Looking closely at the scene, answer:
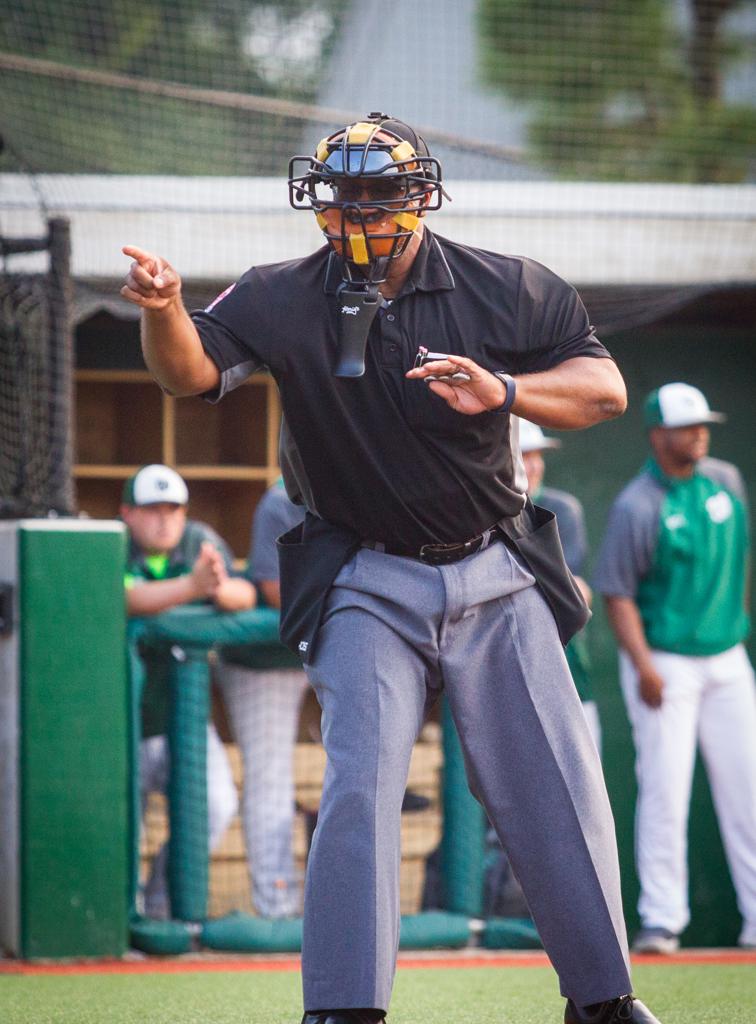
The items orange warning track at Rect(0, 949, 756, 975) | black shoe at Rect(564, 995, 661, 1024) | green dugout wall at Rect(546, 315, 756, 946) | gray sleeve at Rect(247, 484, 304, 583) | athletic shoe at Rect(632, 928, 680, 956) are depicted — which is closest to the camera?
black shoe at Rect(564, 995, 661, 1024)

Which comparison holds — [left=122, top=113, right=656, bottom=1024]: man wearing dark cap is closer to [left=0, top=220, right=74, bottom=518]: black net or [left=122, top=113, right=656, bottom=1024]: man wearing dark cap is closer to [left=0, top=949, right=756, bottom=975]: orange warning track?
[left=0, top=949, right=756, bottom=975]: orange warning track

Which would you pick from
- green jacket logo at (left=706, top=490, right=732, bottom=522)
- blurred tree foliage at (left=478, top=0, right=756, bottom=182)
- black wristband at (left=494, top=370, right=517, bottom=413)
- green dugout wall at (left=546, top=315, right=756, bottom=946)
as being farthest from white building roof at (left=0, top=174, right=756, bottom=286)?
blurred tree foliage at (left=478, top=0, right=756, bottom=182)

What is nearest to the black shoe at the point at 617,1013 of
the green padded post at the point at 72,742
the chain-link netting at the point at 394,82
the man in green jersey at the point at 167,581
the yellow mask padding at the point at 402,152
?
the yellow mask padding at the point at 402,152

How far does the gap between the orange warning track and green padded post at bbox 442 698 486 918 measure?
216 millimetres

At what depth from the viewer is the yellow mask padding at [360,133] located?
2910 millimetres

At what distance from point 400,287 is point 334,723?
0.87 m

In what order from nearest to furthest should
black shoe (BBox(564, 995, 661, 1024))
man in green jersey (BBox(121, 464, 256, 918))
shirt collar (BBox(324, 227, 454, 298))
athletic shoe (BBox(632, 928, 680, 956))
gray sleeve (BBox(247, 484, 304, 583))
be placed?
black shoe (BBox(564, 995, 661, 1024)) → shirt collar (BBox(324, 227, 454, 298)) → man in green jersey (BBox(121, 464, 256, 918)) → athletic shoe (BBox(632, 928, 680, 956)) → gray sleeve (BBox(247, 484, 304, 583))

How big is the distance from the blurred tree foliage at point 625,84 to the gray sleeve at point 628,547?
26.3ft

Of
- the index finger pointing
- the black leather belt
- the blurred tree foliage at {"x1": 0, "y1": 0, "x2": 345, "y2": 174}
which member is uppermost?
the blurred tree foliage at {"x1": 0, "y1": 0, "x2": 345, "y2": 174}

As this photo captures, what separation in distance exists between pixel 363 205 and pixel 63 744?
2926mm

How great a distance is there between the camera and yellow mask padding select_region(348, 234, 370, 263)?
289cm

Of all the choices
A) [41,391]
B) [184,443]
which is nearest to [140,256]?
[41,391]

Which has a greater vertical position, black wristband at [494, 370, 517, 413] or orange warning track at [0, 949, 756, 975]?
black wristband at [494, 370, 517, 413]

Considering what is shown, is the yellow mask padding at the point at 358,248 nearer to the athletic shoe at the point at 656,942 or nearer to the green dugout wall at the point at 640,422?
the athletic shoe at the point at 656,942
